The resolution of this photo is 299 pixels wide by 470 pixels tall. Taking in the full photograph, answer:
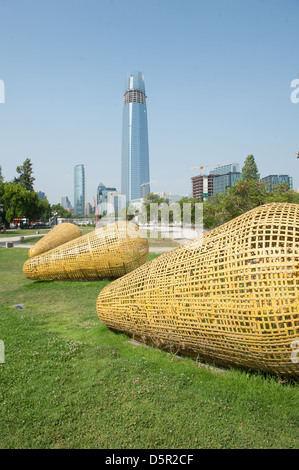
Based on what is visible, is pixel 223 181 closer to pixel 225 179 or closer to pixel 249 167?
pixel 225 179

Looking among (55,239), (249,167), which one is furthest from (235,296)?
(249,167)

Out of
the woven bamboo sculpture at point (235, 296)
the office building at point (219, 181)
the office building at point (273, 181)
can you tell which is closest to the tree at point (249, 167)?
the office building at point (273, 181)

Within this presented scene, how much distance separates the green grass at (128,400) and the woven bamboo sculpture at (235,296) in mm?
356

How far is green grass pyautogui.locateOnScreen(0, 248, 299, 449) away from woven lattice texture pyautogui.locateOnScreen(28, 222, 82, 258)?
8.99 m

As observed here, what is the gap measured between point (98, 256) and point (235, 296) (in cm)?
689

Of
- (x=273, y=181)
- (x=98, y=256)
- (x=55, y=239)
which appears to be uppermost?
(x=273, y=181)

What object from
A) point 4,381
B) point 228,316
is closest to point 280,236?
point 228,316

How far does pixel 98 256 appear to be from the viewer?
9.84 metres

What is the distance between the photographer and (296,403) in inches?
136

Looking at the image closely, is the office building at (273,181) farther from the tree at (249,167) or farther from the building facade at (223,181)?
the building facade at (223,181)

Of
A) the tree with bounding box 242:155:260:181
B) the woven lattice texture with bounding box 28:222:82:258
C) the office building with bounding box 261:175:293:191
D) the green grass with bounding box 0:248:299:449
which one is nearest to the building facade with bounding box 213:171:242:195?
the office building with bounding box 261:175:293:191

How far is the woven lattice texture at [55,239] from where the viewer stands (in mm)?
14023

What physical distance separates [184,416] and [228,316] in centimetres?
126
